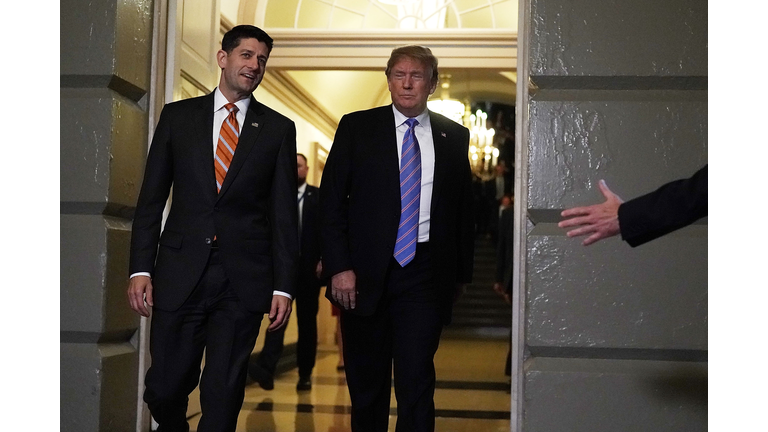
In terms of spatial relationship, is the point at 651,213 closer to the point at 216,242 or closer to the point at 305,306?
the point at 216,242

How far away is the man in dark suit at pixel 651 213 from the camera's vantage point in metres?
2.15

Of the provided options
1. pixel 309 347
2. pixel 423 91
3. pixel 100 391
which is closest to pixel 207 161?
pixel 423 91

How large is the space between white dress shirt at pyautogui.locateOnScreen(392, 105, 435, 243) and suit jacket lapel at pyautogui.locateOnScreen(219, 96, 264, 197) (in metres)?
0.70

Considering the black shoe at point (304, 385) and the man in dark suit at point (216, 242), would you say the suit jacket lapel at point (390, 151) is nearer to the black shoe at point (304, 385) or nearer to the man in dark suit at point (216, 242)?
the man in dark suit at point (216, 242)

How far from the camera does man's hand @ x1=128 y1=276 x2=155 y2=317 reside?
3076 millimetres

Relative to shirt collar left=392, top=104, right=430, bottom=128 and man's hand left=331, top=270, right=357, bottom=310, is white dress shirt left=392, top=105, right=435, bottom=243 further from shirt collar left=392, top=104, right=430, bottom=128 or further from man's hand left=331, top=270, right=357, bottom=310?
man's hand left=331, top=270, right=357, bottom=310

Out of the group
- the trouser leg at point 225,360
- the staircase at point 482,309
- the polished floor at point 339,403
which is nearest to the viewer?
the trouser leg at point 225,360

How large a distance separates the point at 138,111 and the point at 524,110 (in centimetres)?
180

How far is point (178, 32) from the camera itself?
14.2 feet

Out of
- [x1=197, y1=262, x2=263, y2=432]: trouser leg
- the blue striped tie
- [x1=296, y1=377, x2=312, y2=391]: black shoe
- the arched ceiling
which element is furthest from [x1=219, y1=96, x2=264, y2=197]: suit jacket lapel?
the arched ceiling

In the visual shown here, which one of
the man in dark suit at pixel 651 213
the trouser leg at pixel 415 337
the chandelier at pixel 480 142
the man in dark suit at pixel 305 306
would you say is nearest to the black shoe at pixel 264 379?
the man in dark suit at pixel 305 306

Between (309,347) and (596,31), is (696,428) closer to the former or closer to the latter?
(596,31)

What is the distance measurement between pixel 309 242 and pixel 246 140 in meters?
3.76

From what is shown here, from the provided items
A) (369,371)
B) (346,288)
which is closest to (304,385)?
(369,371)
